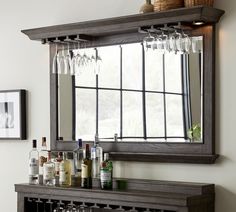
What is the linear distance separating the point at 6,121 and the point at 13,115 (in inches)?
4.1

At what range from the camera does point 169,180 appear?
11.8 feet

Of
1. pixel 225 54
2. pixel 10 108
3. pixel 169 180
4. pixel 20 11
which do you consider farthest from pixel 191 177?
pixel 20 11

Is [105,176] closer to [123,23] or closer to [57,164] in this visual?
[57,164]

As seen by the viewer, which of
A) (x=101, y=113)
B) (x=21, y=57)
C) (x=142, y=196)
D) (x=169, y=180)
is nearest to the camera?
(x=142, y=196)

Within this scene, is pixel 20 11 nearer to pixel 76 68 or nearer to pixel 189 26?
pixel 76 68

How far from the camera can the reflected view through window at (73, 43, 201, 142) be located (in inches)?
139

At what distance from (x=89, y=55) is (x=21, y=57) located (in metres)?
0.72

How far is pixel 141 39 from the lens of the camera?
370 centimetres

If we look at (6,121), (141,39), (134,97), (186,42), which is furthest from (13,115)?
(186,42)

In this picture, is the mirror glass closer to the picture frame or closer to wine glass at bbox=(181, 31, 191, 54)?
wine glass at bbox=(181, 31, 191, 54)

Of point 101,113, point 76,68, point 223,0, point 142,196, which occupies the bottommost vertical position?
point 142,196

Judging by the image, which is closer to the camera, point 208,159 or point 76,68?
point 208,159

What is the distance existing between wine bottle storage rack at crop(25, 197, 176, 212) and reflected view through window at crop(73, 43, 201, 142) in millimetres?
460

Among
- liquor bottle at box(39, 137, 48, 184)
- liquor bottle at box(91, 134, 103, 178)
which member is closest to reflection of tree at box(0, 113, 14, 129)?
liquor bottle at box(39, 137, 48, 184)
